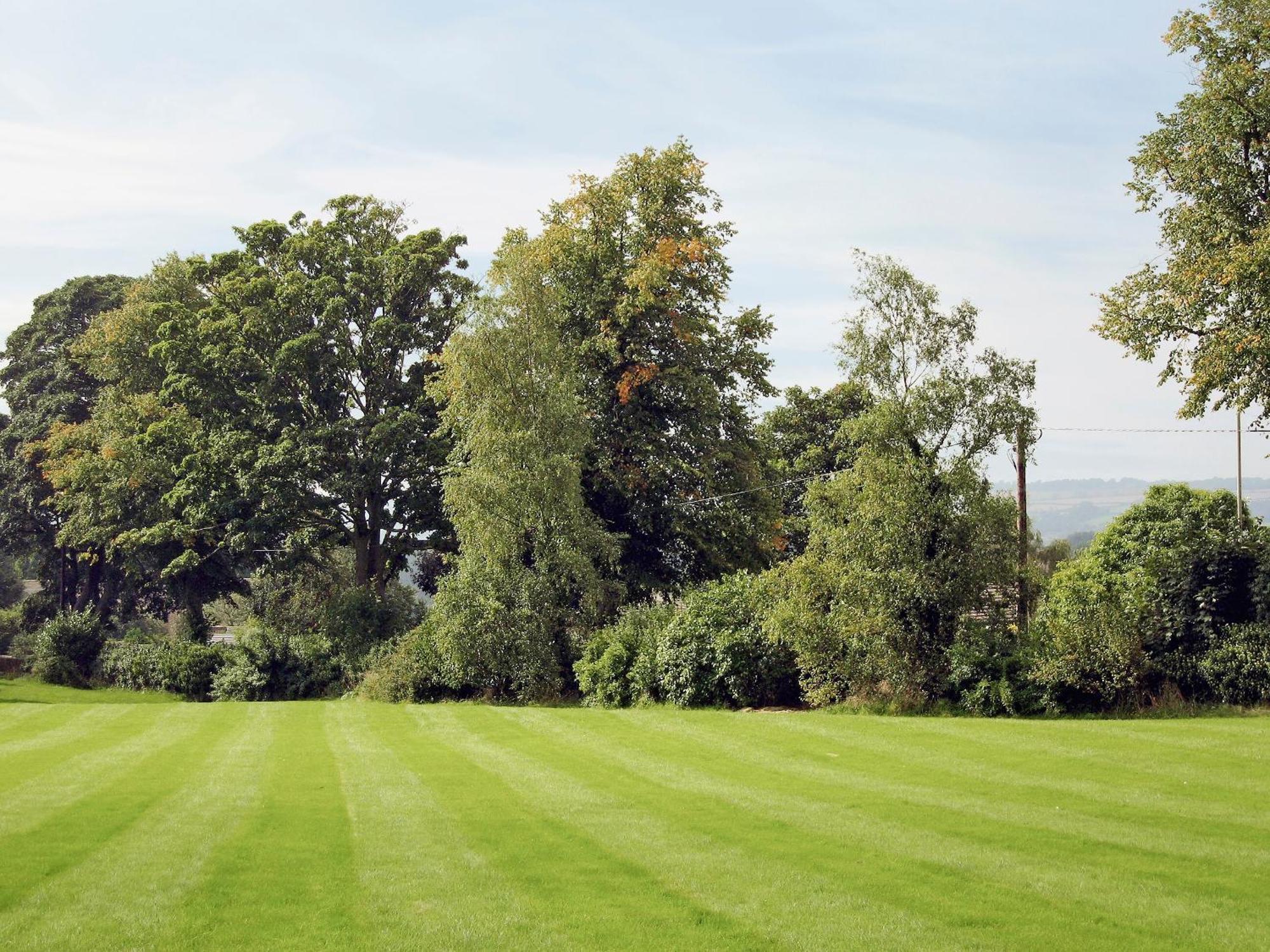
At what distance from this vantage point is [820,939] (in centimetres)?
820

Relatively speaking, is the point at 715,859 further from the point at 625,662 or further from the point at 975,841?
the point at 625,662

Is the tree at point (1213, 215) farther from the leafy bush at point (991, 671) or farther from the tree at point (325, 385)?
the tree at point (325, 385)

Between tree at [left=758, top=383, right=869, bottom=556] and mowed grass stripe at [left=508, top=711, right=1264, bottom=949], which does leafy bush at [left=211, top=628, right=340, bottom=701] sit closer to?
tree at [left=758, top=383, right=869, bottom=556]

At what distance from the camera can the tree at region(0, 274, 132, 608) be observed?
53.8 metres

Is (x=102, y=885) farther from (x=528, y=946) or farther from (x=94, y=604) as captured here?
(x=94, y=604)

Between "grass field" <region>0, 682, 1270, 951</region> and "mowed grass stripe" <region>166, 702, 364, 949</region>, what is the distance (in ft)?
0.12

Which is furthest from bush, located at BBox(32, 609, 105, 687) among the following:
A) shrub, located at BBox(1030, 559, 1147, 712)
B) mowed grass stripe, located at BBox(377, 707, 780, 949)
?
shrub, located at BBox(1030, 559, 1147, 712)

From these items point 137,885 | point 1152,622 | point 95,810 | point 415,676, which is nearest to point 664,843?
point 137,885

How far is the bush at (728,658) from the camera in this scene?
2725cm

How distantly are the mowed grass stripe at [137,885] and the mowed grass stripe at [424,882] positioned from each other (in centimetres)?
147

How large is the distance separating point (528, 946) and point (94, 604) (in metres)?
55.8

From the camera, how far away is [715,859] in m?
10.5

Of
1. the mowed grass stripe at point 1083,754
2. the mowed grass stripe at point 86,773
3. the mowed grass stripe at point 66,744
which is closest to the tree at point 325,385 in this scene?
the mowed grass stripe at point 66,744

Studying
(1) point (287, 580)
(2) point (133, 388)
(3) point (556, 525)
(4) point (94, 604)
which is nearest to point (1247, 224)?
(3) point (556, 525)
